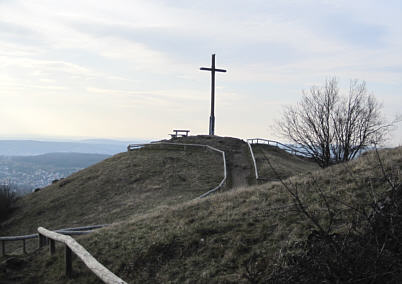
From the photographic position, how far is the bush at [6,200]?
25.5 m

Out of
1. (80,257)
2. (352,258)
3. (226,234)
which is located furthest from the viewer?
(226,234)

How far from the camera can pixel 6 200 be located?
26375 millimetres

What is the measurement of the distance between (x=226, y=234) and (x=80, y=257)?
2733 millimetres

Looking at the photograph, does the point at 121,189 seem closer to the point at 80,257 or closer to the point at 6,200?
the point at 6,200

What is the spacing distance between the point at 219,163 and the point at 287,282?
22.9 metres


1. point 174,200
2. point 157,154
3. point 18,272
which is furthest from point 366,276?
point 157,154

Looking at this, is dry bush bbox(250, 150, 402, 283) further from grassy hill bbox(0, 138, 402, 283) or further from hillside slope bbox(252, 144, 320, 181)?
hillside slope bbox(252, 144, 320, 181)

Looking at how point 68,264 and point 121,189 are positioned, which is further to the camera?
point 121,189

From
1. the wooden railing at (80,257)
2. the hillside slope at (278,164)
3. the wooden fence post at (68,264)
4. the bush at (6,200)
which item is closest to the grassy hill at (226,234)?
the wooden fence post at (68,264)

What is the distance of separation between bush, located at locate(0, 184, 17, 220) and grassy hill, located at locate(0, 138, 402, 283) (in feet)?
55.3

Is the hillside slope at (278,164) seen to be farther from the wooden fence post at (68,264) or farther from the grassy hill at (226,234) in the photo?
the wooden fence post at (68,264)

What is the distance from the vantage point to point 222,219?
9.02 metres

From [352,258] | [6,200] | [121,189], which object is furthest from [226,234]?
[6,200]

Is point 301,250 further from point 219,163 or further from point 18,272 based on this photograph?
point 219,163
